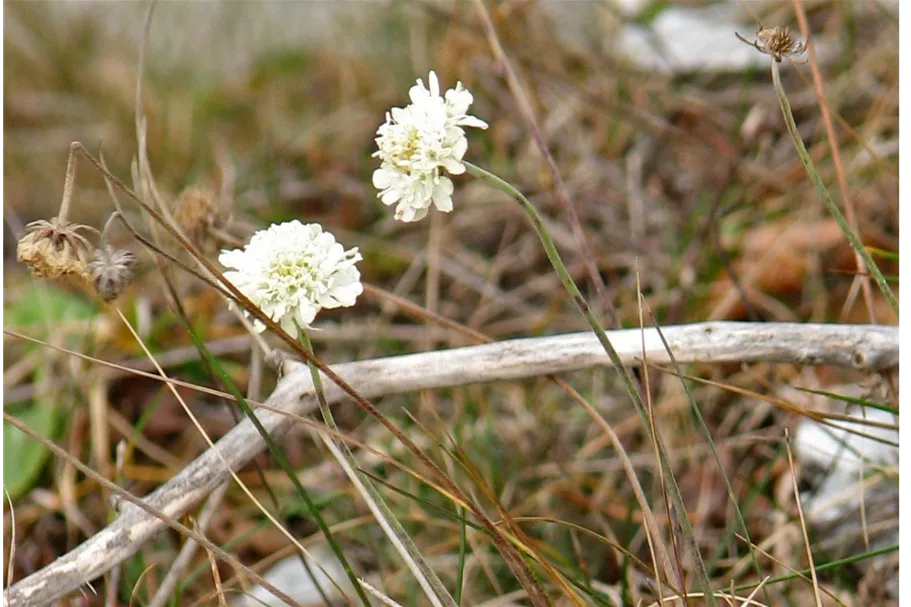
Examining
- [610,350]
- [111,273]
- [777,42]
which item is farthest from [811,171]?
[111,273]

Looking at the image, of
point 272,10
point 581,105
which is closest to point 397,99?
point 581,105

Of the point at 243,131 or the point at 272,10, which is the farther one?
the point at 272,10

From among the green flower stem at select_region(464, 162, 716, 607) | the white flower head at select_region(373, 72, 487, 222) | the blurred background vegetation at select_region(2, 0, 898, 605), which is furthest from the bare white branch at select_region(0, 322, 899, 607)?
the white flower head at select_region(373, 72, 487, 222)

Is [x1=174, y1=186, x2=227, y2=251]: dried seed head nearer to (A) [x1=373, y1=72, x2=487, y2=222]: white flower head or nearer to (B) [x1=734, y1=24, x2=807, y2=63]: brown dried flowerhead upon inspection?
(A) [x1=373, y1=72, x2=487, y2=222]: white flower head

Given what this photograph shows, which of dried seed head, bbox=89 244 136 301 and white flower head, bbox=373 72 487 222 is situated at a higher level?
white flower head, bbox=373 72 487 222

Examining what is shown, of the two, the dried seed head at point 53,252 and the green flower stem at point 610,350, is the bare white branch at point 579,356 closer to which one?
the green flower stem at point 610,350

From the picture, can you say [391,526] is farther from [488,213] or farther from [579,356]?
[488,213]
